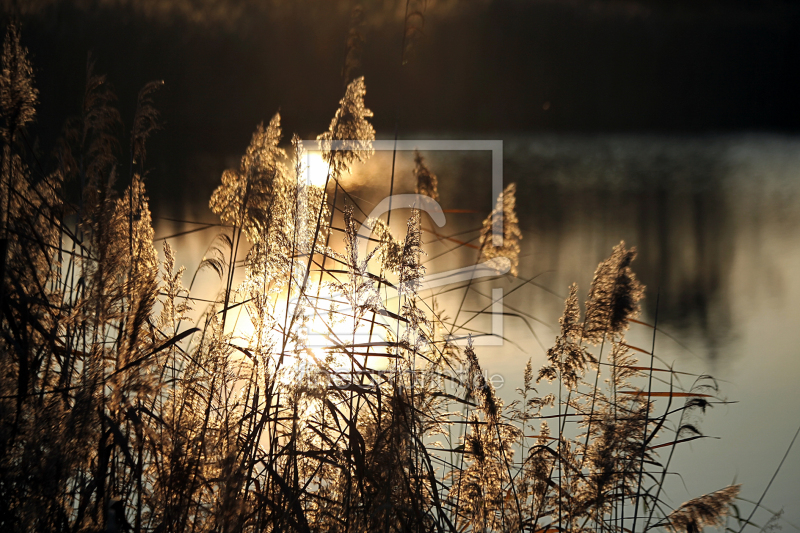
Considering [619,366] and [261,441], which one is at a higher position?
[619,366]

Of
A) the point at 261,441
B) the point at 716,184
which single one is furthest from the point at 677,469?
the point at 716,184

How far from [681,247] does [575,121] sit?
2012mm

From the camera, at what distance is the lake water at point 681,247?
9.14 ft

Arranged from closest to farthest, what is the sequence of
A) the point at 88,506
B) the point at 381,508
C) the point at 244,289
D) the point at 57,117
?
1. the point at 381,508
2. the point at 88,506
3. the point at 244,289
4. the point at 57,117

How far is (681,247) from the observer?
5.93m

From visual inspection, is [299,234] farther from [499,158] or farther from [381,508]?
[499,158]

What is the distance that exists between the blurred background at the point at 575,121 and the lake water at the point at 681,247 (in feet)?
0.08

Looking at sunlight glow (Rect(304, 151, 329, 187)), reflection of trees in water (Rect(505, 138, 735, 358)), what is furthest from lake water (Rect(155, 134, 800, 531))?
sunlight glow (Rect(304, 151, 329, 187))

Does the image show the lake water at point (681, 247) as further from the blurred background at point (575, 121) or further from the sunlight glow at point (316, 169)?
the sunlight glow at point (316, 169)

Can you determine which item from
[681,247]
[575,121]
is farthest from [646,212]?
[575,121]

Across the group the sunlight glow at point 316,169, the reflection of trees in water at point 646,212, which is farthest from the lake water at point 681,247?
the sunlight glow at point 316,169

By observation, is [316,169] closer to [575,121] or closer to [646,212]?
[575,121]

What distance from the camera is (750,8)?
6.64m

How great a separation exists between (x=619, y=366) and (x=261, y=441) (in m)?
1.01
